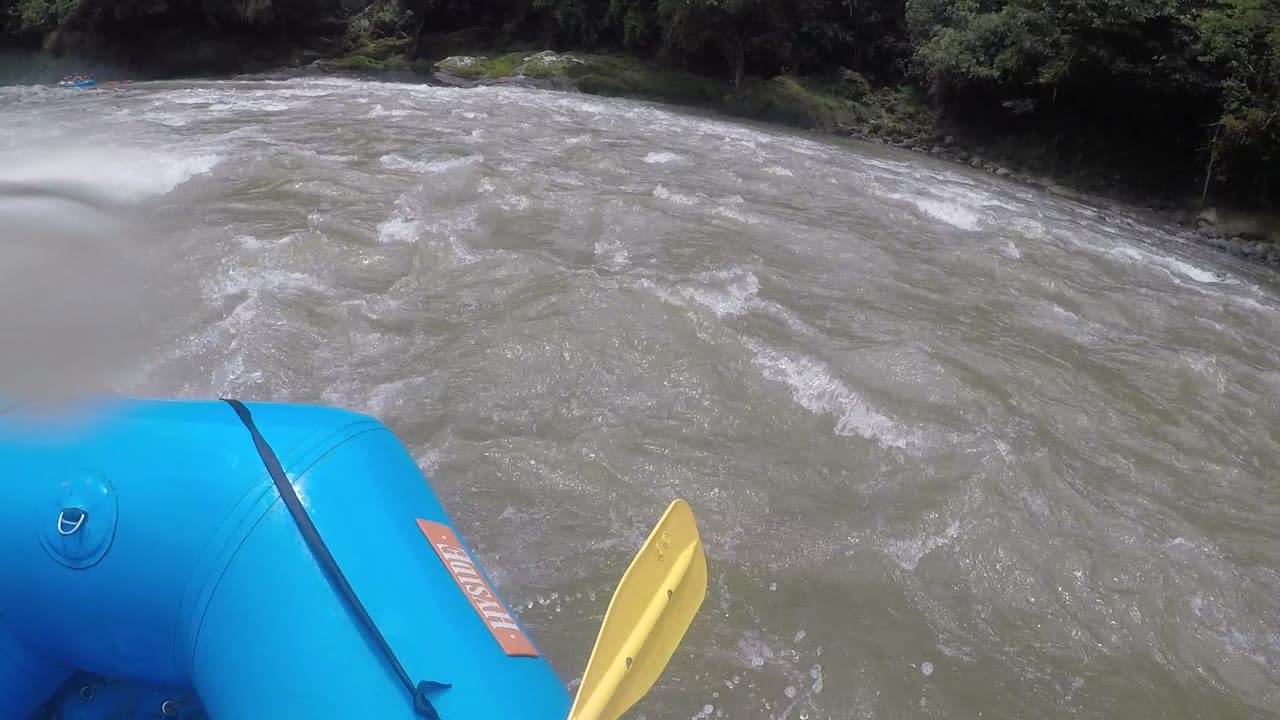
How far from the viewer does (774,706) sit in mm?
2186

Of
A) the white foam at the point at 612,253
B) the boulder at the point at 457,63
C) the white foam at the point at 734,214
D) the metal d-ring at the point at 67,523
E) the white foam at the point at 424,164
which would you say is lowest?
the white foam at the point at 612,253

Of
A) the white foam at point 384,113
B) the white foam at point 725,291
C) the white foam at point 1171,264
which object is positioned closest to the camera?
the white foam at point 725,291

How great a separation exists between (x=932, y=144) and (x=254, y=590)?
15641 millimetres

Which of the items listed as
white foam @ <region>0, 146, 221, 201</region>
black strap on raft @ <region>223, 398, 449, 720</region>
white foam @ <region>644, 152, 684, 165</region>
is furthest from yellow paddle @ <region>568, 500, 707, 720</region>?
white foam @ <region>644, 152, 684, 165</region>

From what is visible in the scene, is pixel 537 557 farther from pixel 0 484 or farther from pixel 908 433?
pixel 908 433

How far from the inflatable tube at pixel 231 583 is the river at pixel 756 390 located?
0.74 m

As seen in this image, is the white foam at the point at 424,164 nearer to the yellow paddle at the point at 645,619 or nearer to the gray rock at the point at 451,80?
the yellow paddle at the point at 645,619

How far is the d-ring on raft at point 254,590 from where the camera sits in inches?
59.3

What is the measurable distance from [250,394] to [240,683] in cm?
197

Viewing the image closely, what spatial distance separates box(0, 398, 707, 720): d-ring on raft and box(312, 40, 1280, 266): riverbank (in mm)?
12159

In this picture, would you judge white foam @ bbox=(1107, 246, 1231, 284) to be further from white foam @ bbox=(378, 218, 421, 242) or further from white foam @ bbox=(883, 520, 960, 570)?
white foam @ bbox=(378, 218, 421, 242)

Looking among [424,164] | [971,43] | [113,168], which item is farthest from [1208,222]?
[113,168]

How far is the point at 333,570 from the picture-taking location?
1.57m

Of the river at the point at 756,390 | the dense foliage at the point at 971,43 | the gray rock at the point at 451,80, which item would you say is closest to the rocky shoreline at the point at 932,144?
the gray rock at the point at 451,80
